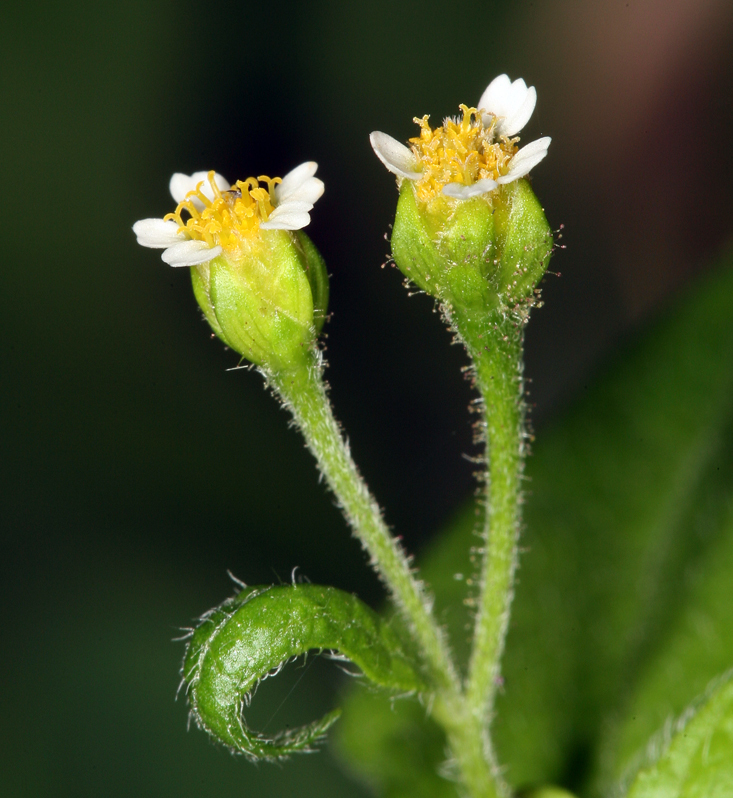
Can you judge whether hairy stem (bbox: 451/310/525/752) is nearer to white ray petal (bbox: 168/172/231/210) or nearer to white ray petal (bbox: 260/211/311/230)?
white ray petal (bbox: 260/211/311/230)

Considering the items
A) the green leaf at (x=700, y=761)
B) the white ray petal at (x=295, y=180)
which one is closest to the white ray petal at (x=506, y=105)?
the white ray petal at (x=295, y=180)

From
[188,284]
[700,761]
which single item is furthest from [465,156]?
[188,284]

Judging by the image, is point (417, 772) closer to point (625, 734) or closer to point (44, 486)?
point (625, 734)

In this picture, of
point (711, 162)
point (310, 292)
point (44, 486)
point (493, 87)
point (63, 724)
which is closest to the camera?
point (310, 292)

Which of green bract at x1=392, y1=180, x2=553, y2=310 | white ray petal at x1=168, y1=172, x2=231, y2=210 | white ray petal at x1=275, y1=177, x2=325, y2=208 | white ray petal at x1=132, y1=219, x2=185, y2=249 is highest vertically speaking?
white ray petal at x1=168, y1=172, x2=231, y2=210

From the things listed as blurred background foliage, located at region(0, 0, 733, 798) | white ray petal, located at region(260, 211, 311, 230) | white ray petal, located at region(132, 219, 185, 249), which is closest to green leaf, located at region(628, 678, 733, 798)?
white ray petal, located at region(260, 211, 311, 230)

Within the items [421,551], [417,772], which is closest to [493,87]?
[421,551]

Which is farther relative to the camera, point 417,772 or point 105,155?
point 105,155

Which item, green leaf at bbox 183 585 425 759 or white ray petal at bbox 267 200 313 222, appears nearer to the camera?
green leaf at bbox 183 585 425 759

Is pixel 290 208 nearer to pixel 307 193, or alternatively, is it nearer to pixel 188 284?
pixel 307 193
